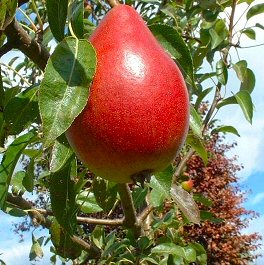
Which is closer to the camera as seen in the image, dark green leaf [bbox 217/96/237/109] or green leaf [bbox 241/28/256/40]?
dark green leaf [bbox 217/96/237/109]

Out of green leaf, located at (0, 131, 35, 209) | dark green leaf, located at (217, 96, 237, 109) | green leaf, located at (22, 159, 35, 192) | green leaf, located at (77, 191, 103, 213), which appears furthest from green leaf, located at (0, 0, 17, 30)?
dark green leaf, located at (217, 96, 237, 109)

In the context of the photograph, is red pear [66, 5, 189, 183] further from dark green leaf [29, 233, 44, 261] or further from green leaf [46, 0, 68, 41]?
dark green leaf [29, 233, 44, 261]

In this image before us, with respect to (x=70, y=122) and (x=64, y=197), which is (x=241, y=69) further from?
(x=70, y=122)

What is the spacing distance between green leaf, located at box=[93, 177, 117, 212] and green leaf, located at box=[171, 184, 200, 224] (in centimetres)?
13

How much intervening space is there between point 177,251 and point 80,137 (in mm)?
1014

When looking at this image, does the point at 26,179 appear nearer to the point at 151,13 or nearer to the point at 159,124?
the point at 159,124

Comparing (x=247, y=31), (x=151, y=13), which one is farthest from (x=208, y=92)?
(x=151, y=13)

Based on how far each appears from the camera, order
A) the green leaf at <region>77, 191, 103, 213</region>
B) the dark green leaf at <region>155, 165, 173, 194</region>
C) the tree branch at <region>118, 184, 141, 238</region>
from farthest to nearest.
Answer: the green leaf at <region>77, 191, 103, 213</region> < the tree branch at <region>118, 184, 141, 238</region> < the dark green leaf at <region>155, 165, 173, 194</region>

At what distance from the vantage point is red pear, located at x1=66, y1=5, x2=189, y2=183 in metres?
0.65

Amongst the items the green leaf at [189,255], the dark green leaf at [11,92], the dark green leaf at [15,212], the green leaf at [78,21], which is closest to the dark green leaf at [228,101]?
the green leaf at [189,255]

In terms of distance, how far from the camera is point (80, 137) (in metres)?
0.67

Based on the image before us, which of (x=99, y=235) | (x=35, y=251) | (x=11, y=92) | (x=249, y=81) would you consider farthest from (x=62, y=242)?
(x=35, y=251)

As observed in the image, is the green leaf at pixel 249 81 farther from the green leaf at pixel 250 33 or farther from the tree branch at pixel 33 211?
the tree branch at pixel 33 211

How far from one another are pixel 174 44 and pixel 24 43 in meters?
0.20
